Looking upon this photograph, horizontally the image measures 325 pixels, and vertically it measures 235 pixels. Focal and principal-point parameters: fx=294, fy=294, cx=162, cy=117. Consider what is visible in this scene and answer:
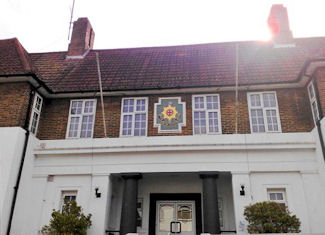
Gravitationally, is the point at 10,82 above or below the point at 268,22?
below

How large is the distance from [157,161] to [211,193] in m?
2.18

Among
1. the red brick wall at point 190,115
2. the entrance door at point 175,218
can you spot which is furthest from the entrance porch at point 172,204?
the red brick wall at point 190,115

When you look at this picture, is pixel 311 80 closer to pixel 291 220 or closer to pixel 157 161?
pixel 291 220

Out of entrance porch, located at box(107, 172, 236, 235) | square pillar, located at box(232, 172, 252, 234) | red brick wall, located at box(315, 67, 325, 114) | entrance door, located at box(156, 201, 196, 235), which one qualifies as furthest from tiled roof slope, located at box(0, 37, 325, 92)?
entrance door, located at box(156, 201, 196, 235)

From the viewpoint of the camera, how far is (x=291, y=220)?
859 centimetres

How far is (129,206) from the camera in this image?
10117mm

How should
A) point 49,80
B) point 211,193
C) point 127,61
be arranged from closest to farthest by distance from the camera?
point 211,193 < point 49,80 < point 127,61

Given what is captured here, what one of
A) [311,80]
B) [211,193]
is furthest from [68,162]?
[311,80]

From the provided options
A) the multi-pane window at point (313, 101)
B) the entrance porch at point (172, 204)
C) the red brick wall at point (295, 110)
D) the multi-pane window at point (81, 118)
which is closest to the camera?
the multi-pane window at point (313, 101)

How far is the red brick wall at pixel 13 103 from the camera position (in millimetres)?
10430

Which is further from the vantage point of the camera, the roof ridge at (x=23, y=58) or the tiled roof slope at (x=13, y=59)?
the roof ridge at (x=23, y=58)

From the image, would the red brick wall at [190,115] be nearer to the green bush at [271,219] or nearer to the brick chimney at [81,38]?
the green bush at [271,219]

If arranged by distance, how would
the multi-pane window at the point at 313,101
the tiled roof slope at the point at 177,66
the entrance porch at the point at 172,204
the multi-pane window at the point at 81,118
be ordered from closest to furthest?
the multi-pane window at the point at 313,101 → the entrance porch at the point at 172,204 → the multi-pane window at the point at 81,118 → the tiled roof slope at the point at 177,66

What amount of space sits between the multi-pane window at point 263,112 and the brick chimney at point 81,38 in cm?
939
